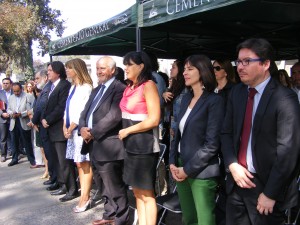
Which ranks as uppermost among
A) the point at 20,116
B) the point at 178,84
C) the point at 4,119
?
the point at 178,84

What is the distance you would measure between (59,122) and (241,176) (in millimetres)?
3307

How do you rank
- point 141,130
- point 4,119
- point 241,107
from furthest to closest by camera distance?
point 4,119 < point 141,130 < point 241,107

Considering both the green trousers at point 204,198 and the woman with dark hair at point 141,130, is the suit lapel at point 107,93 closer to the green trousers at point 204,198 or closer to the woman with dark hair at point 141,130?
the woman with dark hair at point 141,130

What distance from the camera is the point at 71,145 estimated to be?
4.61 meters

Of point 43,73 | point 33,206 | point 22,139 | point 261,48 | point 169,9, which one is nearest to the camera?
point 261,48

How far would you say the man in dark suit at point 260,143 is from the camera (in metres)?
2.01

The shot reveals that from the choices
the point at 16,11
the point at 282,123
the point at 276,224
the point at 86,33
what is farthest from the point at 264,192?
the point at 16,11

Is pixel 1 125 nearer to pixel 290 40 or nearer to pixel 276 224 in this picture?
pixel 290 40

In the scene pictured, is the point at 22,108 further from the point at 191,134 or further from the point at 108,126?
the point at 191,134

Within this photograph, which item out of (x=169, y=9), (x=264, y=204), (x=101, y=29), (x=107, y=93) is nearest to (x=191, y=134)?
(x=264, y=204)

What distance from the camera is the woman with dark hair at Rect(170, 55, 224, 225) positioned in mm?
2633

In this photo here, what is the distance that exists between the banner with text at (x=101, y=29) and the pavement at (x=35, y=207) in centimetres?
247

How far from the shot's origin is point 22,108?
7.41 metres

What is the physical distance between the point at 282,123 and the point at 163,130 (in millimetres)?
3108
